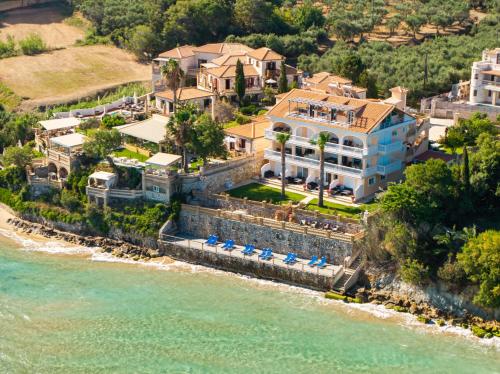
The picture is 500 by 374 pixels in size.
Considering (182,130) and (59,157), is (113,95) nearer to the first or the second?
(59,157)

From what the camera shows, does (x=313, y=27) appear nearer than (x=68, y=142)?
No

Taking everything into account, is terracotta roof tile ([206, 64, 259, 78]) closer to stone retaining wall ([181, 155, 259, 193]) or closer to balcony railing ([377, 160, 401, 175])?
stone retaining wall ([181, 155, 259, 193])

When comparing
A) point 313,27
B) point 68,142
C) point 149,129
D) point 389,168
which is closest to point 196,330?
point 389,168

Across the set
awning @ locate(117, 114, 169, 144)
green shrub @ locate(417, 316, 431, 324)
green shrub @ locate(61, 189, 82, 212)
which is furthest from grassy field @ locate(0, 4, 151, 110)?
green shrub @ locate(417, 316, 431, 324)

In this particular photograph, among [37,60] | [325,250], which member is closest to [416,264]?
[325,250]

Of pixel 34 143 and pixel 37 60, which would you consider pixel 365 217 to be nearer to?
pixel 34 143

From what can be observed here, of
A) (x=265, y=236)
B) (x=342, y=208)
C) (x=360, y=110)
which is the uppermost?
(x=360, y=110)
